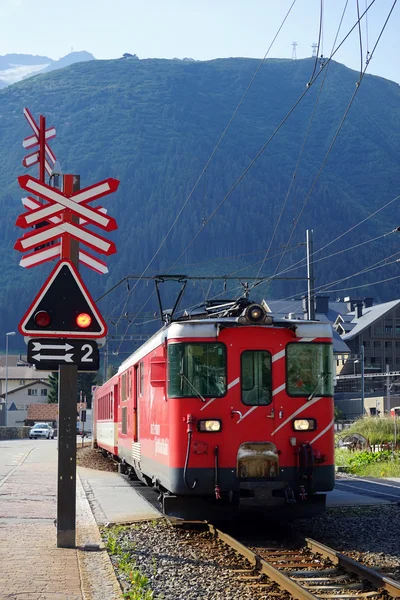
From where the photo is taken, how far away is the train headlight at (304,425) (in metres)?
12.7

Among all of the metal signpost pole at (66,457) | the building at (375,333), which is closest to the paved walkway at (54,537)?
the metal signpost pole at (66,457)

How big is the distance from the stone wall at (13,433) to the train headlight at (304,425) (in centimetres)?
7247

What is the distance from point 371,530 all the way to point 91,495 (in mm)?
7740

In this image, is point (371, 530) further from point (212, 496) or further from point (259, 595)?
point (259, 595)

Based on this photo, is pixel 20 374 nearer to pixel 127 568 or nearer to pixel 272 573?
pixel 127 568

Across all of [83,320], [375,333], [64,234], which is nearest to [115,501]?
[83,320]

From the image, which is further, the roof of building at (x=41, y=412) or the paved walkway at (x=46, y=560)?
the roof of building at (x=41, y=412)

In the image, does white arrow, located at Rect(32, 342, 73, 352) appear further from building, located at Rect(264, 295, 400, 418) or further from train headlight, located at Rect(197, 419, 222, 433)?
building, located at Rect(264, 295, 400, 418)

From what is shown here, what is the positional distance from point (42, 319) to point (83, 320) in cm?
46

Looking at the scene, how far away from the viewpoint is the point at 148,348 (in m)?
15.3

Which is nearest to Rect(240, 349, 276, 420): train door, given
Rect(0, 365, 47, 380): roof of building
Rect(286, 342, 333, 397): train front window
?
Rect(286, 342, 333, 397): train front window

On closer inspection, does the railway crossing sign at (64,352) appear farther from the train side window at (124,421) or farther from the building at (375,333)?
the building at (375,333)

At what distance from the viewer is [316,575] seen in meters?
9.52

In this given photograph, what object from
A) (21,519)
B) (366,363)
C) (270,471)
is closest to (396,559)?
(270,471)
